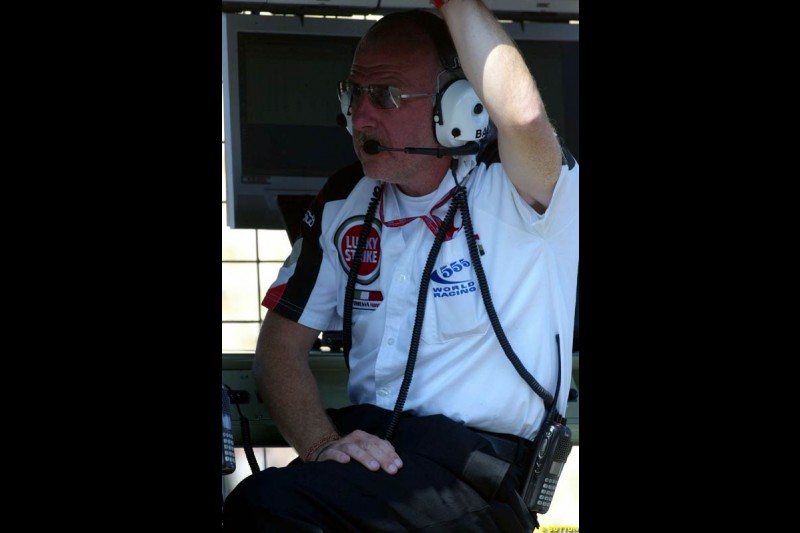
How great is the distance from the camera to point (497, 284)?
2326 mm

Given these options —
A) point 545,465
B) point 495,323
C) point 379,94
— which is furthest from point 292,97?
point 545,465

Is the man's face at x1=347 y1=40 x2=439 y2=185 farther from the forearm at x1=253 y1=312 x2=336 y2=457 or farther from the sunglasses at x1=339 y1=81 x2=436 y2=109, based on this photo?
the forearm at x1=253 y1=312 x2=336 y2=457

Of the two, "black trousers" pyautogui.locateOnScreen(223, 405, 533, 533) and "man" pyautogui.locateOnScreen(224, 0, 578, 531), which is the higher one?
"man" pyautogui.locateOnScreen(224, 0, 578, 531)

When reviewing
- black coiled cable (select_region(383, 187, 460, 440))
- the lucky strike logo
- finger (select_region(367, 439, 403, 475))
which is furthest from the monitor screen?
finger (select_region(367, 439, 403, 475))

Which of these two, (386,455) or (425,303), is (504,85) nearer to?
(425,303)

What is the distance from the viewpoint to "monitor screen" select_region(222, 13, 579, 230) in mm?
2842

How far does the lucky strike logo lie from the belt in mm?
416

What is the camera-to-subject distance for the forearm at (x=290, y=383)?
243 centimetres

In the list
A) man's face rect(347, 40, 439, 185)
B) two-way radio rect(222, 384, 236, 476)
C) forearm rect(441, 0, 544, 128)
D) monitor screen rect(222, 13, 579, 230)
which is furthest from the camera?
monitor screen rect(222, 13, 579, 230)

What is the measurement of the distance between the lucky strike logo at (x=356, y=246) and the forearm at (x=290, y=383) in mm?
193

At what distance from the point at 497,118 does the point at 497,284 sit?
0.38 m

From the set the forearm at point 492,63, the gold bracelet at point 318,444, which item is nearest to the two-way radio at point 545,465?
the gold bracelet at point 318,444
